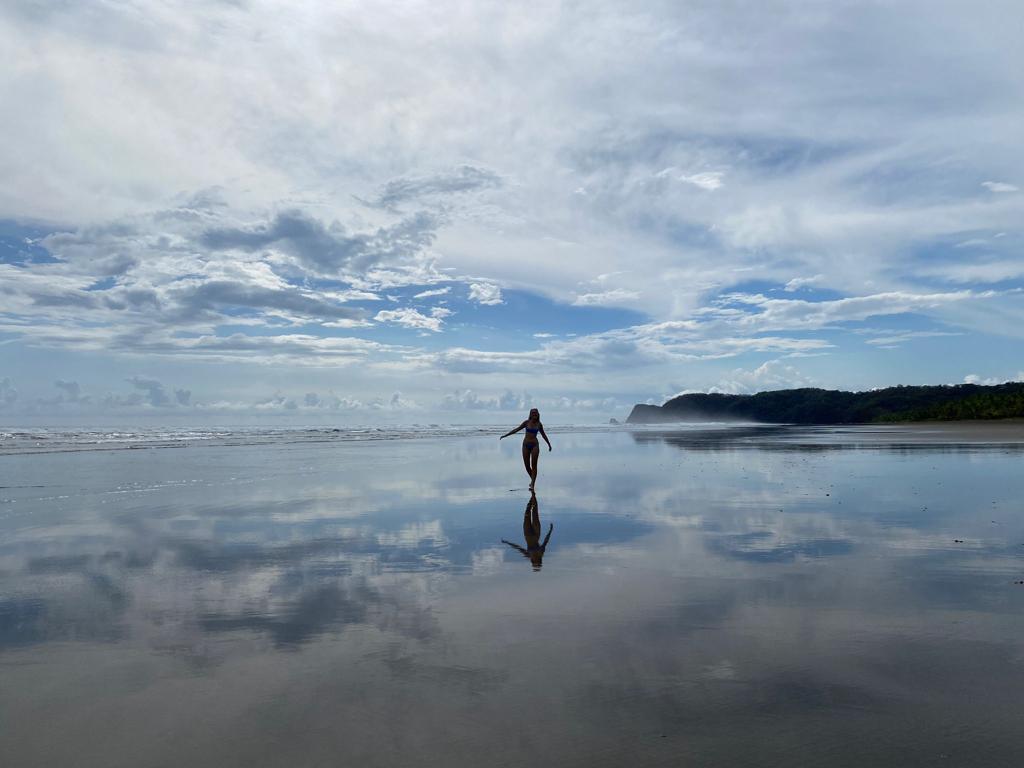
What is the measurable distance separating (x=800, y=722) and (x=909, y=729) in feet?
2.10

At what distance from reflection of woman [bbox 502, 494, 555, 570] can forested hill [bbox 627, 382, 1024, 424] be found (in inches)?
2601

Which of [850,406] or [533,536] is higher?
[850,406]

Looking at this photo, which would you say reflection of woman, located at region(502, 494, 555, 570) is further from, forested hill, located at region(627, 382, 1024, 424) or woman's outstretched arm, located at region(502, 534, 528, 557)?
forested hill, located at region(627, 382, 1024, 424)

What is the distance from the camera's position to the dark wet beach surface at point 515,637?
4.09 metres

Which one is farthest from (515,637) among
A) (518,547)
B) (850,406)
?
(850,406)

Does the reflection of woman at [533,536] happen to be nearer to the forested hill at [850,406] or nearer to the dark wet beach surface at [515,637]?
the dark wet beach surface at [515,637]

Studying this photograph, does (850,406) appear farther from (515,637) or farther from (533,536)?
(515,637)

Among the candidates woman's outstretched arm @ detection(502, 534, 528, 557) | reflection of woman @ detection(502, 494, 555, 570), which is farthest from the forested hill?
woman's outstretched arm @ detection(502, 534, 528, 557)

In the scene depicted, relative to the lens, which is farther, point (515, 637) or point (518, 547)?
point (518, 547)

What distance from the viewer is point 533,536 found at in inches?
430

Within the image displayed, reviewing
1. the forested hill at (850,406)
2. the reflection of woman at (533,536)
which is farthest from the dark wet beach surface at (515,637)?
the forested hill at (850,406)

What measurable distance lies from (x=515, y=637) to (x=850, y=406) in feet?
411

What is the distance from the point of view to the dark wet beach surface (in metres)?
4.09

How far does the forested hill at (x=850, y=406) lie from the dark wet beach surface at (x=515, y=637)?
6711 centimetres
